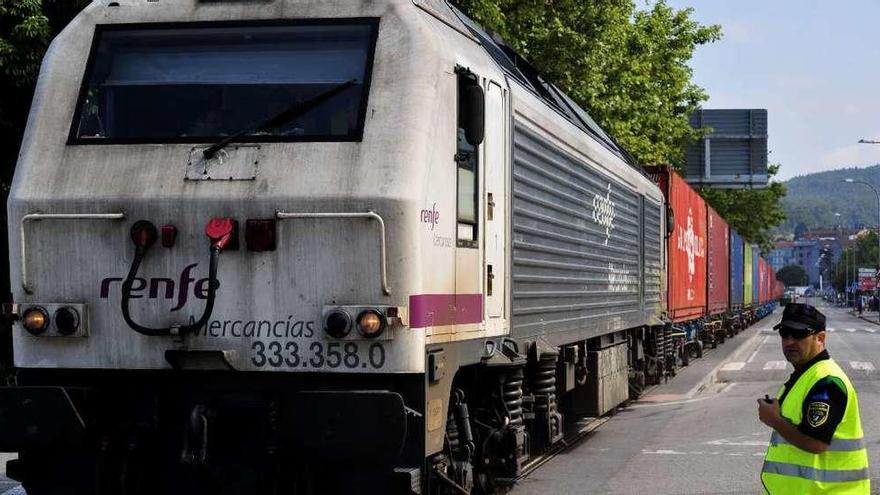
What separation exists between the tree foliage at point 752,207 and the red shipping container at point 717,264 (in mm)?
27530

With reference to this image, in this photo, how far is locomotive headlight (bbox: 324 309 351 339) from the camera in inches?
268

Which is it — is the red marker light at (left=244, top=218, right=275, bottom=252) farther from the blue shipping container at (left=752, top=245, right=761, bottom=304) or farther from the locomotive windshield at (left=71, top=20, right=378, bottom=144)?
the blue shipping container at (left=752, top=245, right=761, bottom=304)

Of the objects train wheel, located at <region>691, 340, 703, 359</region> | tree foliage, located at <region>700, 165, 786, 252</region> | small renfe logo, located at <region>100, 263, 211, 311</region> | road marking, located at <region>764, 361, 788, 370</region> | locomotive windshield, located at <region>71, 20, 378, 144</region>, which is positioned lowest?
road marking, located at <region>764, 361, 788, 370</region>

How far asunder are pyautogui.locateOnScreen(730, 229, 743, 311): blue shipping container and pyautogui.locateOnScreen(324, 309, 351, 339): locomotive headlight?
35198 mm

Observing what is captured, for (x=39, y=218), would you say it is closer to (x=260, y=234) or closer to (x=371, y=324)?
(x=260, y=234)

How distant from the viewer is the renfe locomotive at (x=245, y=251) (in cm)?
688

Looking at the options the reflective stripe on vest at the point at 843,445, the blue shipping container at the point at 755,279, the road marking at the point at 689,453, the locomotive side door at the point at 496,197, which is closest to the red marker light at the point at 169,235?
the locomotive side door at the point at 496,197

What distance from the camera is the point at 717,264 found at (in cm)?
3409

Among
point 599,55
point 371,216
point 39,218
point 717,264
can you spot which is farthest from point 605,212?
point 717,264

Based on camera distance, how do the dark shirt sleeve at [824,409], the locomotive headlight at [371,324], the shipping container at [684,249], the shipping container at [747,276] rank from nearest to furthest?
the dark shirt sleeve at [824,409] < the locomotive headlight at [371,324] < the shipping container at [684,249] < the shipping container at [747,276]

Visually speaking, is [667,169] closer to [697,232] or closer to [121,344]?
[697,232]

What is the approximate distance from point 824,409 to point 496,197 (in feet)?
12.2

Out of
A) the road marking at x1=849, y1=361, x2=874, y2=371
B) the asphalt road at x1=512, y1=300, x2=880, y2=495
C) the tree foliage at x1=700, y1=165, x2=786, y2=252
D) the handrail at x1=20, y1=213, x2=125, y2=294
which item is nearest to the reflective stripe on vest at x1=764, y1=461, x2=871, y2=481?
the handrail at x1=20, y1=213, x2=125, y2=294

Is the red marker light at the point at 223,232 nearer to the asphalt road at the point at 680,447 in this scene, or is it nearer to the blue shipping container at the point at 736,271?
the asphalt road at the point at 680,447
